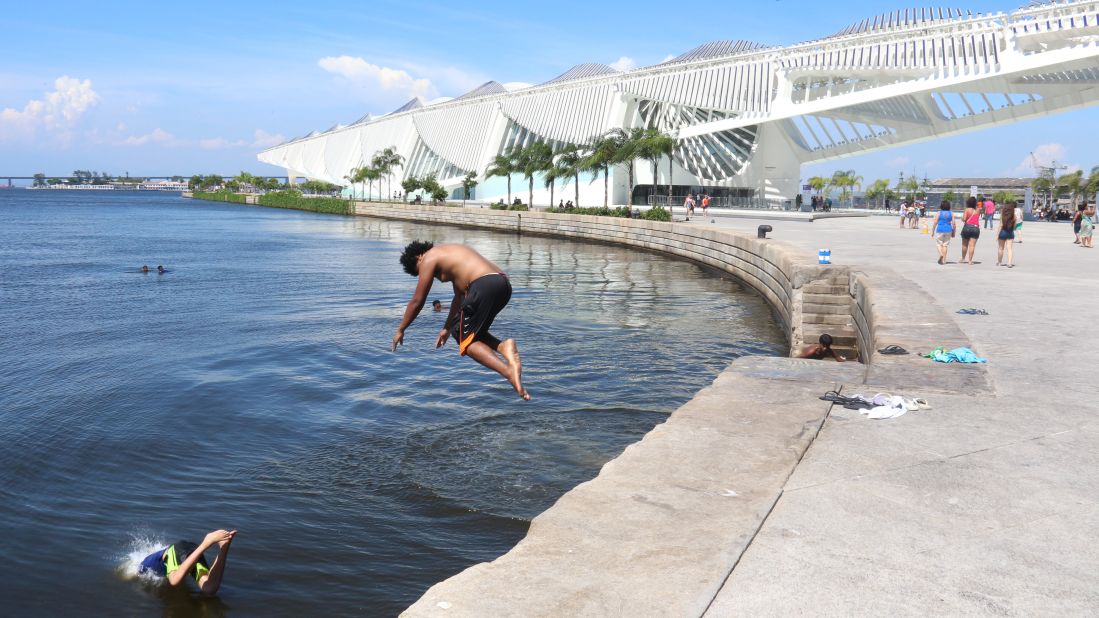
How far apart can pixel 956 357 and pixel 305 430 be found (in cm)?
573

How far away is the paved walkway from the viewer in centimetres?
311

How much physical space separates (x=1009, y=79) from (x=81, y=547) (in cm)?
4491

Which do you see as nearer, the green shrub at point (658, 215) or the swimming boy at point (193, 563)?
the swimming boy at point (193, 563)

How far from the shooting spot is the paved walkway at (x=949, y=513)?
3105 mm

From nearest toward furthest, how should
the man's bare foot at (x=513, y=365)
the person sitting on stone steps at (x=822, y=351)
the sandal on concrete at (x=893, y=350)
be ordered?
the man's bare foot at (x=513, y=365) < the sandal on concrete at (x=893, y=350) < the person sitting on stone steps at (x=822, y=351)

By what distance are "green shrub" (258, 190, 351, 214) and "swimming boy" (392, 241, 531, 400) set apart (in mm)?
73489

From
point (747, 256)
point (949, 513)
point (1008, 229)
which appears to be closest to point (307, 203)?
point (747, 256)

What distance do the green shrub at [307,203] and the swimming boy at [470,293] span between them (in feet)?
241

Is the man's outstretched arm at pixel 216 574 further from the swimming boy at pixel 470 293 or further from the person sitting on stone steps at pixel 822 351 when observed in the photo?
the person sitting on stone steps at pixel 822 351

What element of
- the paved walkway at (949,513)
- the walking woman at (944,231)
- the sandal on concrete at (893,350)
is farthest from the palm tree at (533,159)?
the paved walkway at (949,513)

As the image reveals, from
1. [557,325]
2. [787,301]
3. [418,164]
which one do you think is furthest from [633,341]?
[418,164]

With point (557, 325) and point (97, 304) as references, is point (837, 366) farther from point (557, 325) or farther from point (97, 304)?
point (97, 304)

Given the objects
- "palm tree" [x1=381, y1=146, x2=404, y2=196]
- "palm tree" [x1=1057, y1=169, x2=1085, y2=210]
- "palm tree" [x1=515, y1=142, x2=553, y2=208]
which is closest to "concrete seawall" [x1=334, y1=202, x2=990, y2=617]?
"palm tree" [x1=515, y1=142, x2=553, y2=208]

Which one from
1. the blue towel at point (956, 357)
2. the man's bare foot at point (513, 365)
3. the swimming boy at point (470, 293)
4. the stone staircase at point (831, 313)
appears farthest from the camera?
the stone staircase at point (831, 313)
